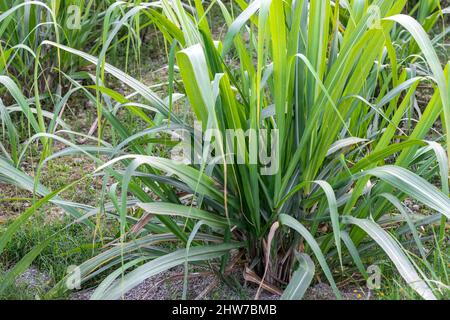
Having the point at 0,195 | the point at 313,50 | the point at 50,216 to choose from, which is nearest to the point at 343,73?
the point at 313,50

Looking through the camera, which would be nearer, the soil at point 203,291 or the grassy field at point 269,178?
the grassy field at point 269,178

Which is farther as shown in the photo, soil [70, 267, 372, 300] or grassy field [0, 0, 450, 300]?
soil [70, 267, 372, 300]

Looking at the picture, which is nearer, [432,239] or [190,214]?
[190,214]

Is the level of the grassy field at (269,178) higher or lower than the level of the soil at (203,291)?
higher

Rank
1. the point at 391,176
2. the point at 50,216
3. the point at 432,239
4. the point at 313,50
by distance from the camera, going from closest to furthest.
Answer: the point at 391,176 < the point at 313,50 < the point at 432,239 < the point at 50,216

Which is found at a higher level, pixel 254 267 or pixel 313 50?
pixel 313 50

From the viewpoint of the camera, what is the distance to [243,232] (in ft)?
6.30

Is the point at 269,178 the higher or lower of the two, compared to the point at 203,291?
higher

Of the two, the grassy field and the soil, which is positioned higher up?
the grassy field

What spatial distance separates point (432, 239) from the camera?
210 centimetres

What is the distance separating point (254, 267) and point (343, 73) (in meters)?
0.54

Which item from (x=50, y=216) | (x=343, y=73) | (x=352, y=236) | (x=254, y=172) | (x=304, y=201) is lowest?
(x=50, y=216)

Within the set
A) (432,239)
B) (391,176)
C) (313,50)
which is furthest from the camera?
(432,239)

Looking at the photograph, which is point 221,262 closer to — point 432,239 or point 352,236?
point 352,236
